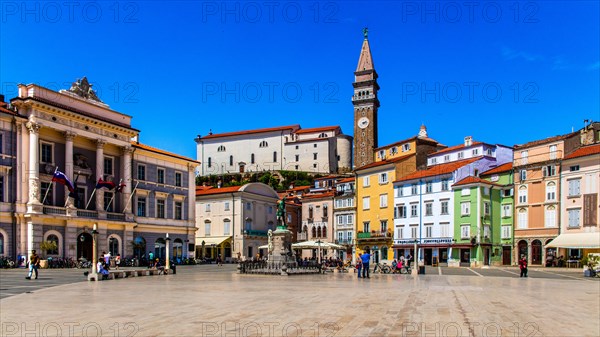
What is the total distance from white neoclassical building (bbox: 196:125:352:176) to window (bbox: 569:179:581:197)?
287ft

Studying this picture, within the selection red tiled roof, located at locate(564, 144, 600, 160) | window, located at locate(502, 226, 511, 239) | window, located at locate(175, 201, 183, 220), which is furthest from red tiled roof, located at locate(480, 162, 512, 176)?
window, located at locate(175, 201, 183, 220)

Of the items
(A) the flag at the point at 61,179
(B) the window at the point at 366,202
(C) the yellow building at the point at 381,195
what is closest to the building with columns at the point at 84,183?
(A) the flag at the point at 61,179

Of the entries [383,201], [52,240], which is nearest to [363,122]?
[383,201]

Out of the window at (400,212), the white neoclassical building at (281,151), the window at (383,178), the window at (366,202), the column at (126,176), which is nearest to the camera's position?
the column at (126,176)

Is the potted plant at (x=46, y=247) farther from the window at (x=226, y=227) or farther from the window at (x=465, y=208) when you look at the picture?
the window at (x=465, y=208)

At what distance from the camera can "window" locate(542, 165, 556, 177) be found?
2292 inches

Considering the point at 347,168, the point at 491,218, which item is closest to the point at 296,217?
the point at 491,218

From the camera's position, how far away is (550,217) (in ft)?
190

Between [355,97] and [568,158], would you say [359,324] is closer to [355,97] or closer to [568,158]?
[568,158]

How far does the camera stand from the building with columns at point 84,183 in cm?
4531

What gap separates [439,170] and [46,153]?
43.7m

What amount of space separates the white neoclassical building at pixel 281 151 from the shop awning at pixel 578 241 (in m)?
91.6

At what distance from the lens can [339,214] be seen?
8175 cm

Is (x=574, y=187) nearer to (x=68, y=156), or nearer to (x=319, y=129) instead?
(x=68, y=156)
